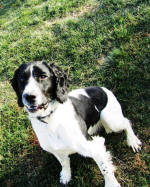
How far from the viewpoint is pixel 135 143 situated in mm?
3887

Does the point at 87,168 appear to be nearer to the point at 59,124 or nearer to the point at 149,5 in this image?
the point at 59,124

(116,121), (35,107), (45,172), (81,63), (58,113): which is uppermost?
(35,107)

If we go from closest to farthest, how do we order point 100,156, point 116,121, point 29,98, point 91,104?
point 29,98 → point 100,156 → point 91,104 → point 116,121

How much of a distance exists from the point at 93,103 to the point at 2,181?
77.1 inches

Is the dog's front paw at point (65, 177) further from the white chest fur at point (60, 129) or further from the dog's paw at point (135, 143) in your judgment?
the dog's paw at point (135, 143)

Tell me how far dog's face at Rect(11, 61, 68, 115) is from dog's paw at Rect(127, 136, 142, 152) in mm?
1413

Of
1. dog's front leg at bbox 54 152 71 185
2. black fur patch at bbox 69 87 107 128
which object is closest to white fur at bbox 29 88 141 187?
dog's front leg at bbox 54 152 71 185

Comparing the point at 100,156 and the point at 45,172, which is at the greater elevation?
the point at 100,156

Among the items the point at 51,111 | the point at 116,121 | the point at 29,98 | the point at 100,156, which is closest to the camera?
the point at 29,98

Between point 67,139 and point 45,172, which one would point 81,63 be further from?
point 67,139

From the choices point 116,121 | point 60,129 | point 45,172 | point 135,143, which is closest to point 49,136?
point 60,129

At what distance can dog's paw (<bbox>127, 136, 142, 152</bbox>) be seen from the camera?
12.8 feet

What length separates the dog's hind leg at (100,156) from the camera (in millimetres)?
3305

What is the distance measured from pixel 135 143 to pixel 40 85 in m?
1.82
